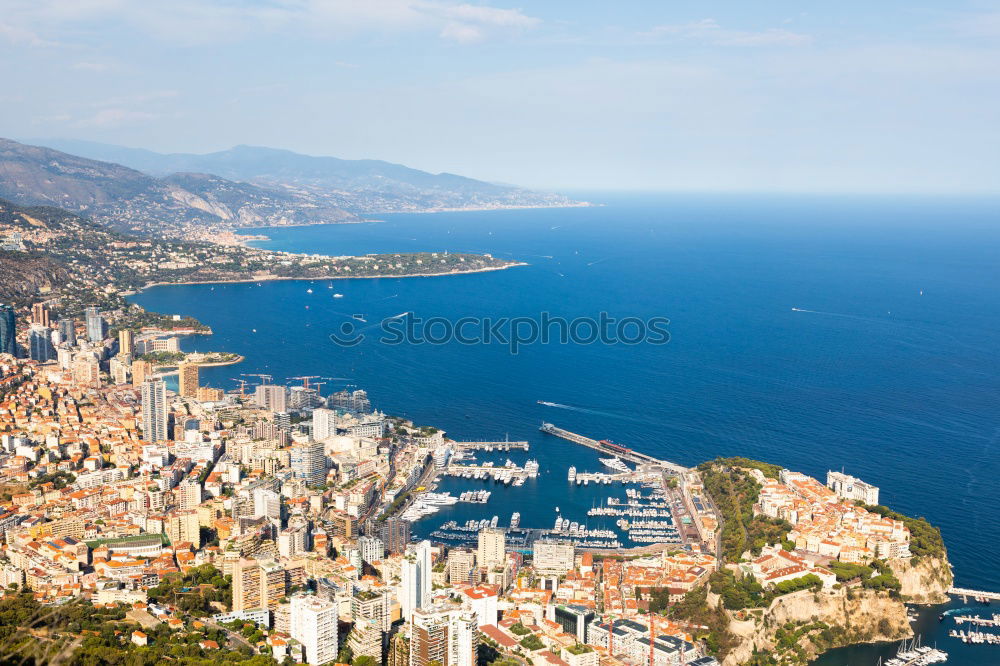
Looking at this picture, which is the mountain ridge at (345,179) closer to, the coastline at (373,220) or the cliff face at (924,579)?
the coastline at (373,220)

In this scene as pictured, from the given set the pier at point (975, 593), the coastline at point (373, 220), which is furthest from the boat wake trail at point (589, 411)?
the coastline at point (373, 220)

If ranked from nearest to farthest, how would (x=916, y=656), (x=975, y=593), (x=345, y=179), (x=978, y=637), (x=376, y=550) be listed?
(x=916, y=656)
(x=978, y=637)
(x=975, y=593)
(x=376, y=550)
(x=345, y=179)

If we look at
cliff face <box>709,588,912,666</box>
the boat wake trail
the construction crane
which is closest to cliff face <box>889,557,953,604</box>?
cliff face <box>709,588,912,666</box>

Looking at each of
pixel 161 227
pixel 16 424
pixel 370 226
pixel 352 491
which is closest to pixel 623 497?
pixel 352 491

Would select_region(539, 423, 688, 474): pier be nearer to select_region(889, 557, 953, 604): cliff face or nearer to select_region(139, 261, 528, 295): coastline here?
select_region(889, 557, 953, 604): cliff face

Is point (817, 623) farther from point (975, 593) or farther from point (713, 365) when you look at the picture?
point (713, 365)

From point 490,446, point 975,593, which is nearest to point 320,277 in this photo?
point 490,446
